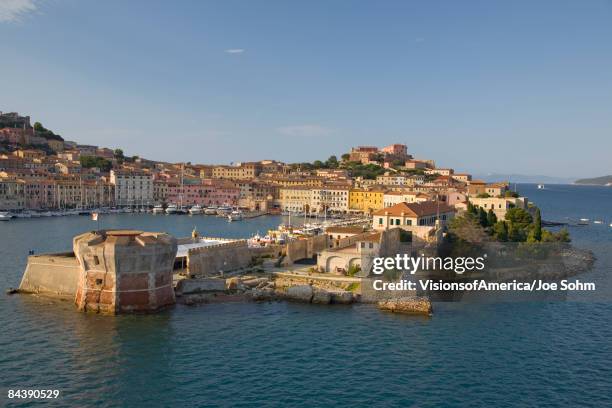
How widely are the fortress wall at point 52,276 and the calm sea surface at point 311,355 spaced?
129cm

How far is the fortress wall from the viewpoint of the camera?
29.4 m

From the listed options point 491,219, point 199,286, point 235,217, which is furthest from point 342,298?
point 235,217

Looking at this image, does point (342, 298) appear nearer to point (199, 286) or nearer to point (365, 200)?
point (199, 286)

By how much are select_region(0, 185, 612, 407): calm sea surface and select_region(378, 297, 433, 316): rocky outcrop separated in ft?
2.50

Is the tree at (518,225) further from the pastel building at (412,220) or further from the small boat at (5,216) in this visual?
the small boat at (5,216)

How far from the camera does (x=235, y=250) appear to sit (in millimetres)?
36125

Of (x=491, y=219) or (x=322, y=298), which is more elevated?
(x=491, y=219)

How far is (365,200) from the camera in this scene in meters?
91.0

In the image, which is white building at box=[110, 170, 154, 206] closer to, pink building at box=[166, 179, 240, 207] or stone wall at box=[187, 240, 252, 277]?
pink building at box=[166, 179, 240, 207]

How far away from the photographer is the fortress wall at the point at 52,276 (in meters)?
29.4

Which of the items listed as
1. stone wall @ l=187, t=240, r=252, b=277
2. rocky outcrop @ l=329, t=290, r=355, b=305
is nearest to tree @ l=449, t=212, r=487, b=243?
rocky outcrop @ l=329, t=290, r=355, b=305

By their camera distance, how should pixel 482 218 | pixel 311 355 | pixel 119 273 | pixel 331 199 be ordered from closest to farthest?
pixel 311 355
pixel 119 273
pixel 482 218
pixel 331 199

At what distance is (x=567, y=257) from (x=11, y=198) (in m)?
75.1

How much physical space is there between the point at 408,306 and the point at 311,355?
25.6 feet
